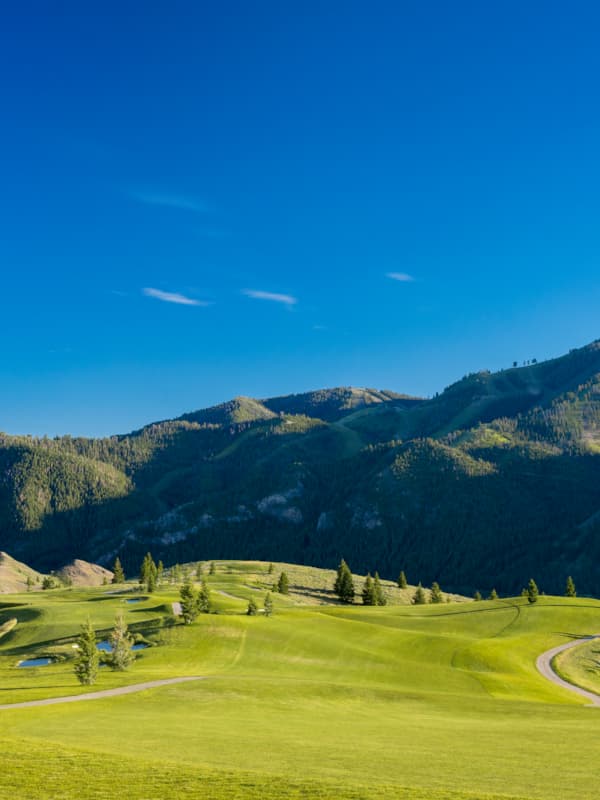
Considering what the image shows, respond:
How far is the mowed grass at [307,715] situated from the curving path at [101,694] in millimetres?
1960

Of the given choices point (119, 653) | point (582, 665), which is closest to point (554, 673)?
point (582, 665)

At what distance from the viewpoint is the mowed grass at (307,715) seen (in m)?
19.8

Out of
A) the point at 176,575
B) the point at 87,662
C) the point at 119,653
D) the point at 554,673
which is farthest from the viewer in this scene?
the point at 176,575

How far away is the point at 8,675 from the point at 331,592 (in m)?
112

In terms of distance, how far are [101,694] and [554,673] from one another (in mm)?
56722

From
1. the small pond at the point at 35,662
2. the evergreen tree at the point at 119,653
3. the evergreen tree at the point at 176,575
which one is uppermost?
the evergreen tree at the point at 119,653

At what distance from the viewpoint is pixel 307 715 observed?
41.7 metres

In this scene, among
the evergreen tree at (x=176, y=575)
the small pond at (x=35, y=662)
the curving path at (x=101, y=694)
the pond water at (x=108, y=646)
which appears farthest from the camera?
the evergreen tree at (x=176, y=575)

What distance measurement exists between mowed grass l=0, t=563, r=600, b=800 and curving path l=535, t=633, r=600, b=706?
176 cm

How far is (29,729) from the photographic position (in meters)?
31.2

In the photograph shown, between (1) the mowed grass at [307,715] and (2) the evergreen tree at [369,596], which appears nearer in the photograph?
(1) the mowed grass at [307,715]

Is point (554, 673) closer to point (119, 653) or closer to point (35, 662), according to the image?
point (119, 653)

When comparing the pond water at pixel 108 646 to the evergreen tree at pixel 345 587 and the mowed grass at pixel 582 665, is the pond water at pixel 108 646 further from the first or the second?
the evergreen tree at pixel 345 587

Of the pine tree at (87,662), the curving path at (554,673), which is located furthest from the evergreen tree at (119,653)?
the curving path at (554,673)
